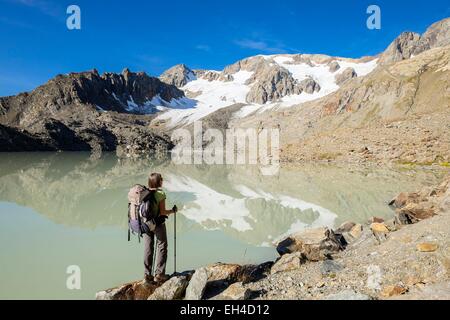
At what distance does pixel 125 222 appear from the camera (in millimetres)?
20594

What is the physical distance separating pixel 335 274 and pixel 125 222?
1331cm

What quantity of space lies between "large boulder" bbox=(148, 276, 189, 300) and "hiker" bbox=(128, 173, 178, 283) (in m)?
0.48

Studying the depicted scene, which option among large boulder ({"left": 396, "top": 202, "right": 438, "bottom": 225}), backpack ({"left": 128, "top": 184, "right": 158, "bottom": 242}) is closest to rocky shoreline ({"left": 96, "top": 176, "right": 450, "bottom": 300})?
backpack ({"left": 128, "top": 184, "right": 158, "bottom": 242})

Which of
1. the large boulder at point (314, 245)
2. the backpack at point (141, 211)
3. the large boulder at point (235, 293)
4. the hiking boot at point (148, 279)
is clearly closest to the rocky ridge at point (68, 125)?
the large boulder at point (314, 245)

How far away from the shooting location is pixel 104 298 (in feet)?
29.8

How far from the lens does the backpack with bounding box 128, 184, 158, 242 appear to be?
904 centimetres

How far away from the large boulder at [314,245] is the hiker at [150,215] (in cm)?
551

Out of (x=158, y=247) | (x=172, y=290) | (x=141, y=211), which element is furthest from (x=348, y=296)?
(x=141, y=211)

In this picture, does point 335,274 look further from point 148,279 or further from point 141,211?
point 141,211

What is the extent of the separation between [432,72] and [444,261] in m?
101

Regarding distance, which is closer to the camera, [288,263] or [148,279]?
[148,279]

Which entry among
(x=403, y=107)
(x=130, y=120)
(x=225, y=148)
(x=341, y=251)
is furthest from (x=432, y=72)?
(x=130, y=120)

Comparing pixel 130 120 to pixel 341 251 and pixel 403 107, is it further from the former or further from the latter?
pixel 341 251
